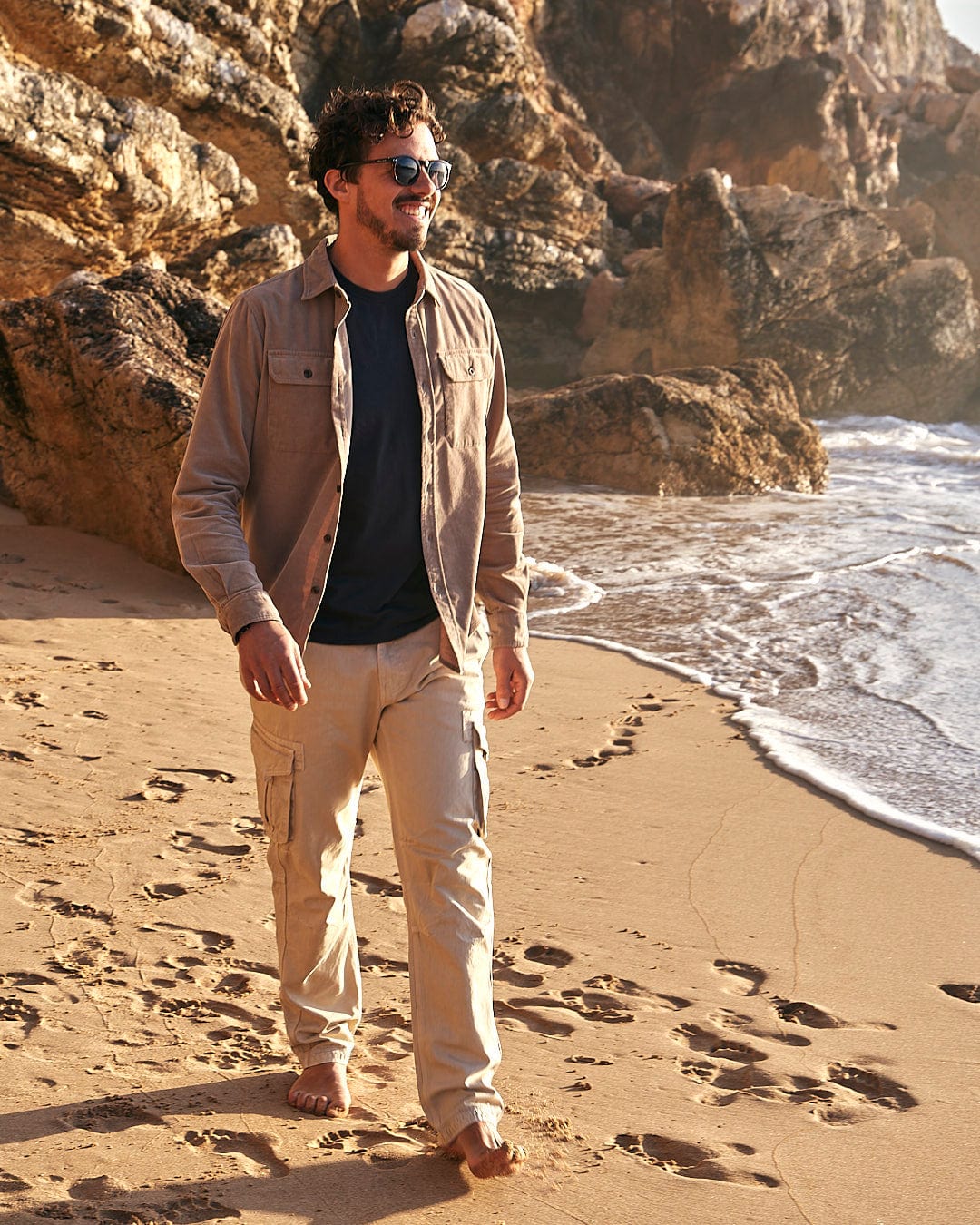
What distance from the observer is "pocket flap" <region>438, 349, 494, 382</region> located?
8.40 feet

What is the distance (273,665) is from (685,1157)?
4.07 feet

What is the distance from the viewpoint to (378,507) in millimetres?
2494

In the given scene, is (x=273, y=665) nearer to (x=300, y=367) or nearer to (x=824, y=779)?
(x=300, y=367)

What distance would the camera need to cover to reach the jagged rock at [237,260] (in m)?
12.7

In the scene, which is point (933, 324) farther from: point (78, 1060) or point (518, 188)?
point (78, 1060)

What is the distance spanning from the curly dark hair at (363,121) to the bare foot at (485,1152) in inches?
71.7

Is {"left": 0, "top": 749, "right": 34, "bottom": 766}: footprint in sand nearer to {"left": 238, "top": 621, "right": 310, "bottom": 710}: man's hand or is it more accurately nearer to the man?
the man

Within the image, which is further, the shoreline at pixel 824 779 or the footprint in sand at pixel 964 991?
the shoreline at pixel 824 779

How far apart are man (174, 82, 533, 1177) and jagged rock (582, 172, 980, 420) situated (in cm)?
2130

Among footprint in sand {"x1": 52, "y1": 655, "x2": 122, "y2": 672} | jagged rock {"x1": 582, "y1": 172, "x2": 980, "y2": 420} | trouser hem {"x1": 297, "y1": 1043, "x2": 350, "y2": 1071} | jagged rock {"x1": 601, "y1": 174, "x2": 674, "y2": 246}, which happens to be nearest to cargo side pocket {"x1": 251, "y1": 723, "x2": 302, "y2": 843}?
trouser hem {"x1": 297, "y1": 1043, "x2": 350, "y2": 1071}

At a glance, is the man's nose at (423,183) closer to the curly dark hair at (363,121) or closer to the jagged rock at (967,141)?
the curly dark hair at (363,121)

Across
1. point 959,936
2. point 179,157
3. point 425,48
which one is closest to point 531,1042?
point 959,936

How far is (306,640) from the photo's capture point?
245cm

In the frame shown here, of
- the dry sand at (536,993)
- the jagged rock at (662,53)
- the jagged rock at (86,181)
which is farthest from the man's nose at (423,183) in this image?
the jagged rock at (662,53)
